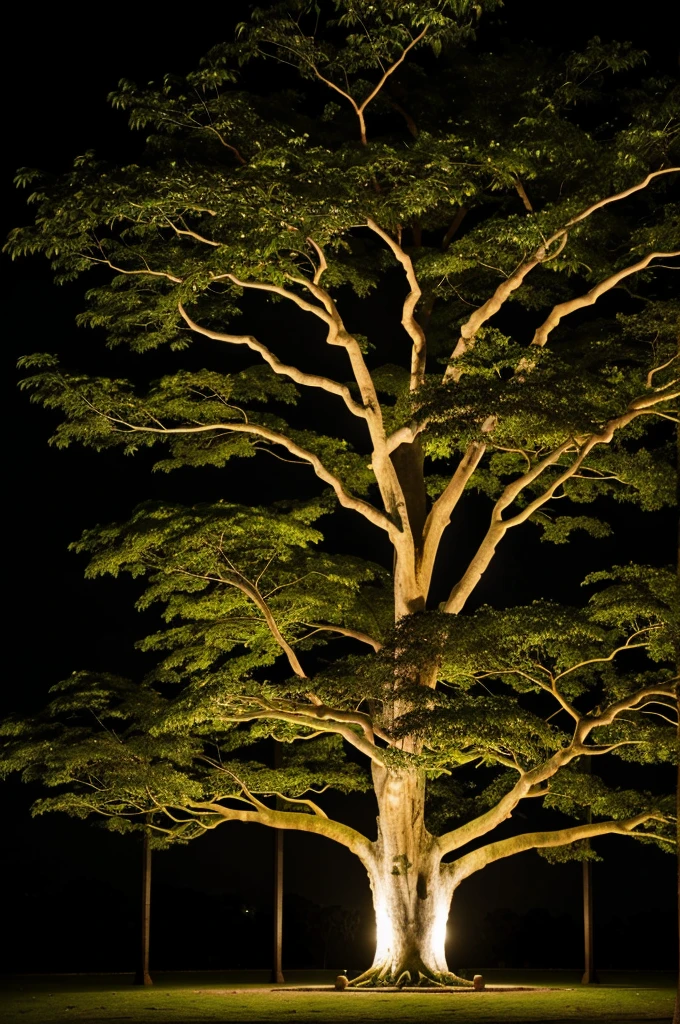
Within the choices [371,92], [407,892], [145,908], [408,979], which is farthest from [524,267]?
[145,908]

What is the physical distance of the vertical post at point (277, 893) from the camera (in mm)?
17172

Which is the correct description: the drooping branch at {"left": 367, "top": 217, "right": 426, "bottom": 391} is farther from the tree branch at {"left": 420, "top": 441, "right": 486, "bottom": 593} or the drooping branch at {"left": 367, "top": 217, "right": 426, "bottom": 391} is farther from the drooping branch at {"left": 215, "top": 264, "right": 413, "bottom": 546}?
the tree branch at {"left": 420, "top": 441, "right": 486, "bottom": 593}

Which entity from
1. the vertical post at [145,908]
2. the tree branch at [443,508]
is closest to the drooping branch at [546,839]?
the tree branch at [443,508]

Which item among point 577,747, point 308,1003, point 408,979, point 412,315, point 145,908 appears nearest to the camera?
Answer: point 308,1003

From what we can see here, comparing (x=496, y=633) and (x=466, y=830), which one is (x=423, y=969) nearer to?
(x=466, y=830)

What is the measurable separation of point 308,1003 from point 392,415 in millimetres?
7544

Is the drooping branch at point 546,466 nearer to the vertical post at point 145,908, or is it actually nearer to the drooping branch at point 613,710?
the drooping branch at point 613,710

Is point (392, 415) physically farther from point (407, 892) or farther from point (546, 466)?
point (407, 892)

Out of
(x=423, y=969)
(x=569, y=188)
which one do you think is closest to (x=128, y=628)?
(x=423, y=969)

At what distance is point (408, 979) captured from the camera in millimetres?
15953

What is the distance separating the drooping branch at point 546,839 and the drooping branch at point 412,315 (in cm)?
561

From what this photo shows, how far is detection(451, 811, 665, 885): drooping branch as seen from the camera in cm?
1653

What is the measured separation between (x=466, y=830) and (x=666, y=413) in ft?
18.5

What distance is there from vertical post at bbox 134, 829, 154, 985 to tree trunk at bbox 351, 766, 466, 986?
2.62 meters
